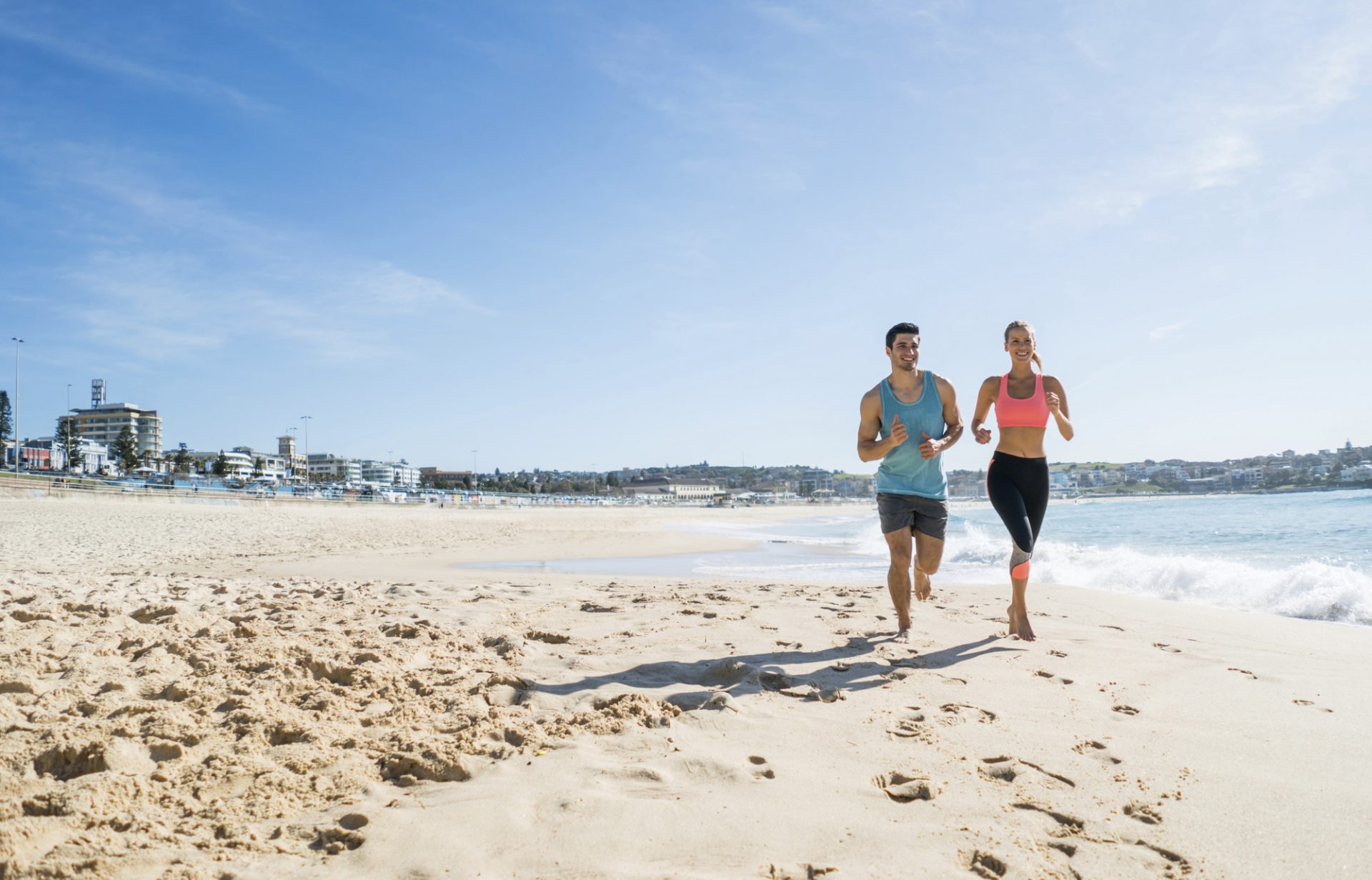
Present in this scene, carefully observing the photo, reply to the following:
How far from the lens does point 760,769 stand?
7.64ft

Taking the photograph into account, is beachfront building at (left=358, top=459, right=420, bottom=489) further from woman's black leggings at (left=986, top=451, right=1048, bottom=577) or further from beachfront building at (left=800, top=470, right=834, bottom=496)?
woman's black leggings at (left=986, top=451, right=1048, bottom=577)

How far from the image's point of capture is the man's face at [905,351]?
4.54 meters

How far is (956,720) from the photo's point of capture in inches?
110

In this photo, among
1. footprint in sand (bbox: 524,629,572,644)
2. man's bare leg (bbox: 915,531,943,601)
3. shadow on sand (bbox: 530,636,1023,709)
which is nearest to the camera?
shadow on sand (bbox: 530,636,1023,709)

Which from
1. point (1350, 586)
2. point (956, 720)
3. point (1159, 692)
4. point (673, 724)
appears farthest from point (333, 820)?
point (1350, 586)

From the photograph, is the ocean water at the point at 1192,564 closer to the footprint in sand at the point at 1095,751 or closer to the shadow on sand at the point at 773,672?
the shadow on sand at the point at 773,672

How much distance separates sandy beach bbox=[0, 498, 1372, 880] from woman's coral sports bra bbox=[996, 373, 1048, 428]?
135 centimetres

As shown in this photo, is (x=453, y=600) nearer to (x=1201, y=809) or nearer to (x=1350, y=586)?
(x=1201, y=809)

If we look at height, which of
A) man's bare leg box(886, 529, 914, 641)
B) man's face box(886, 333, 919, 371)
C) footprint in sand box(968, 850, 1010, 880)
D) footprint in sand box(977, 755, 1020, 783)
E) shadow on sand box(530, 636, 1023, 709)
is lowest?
shadow on sand box(530, 636, 1023, 709)

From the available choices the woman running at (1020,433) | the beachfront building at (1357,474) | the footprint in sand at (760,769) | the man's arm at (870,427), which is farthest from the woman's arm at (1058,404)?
the beachfront building at (1357,474)

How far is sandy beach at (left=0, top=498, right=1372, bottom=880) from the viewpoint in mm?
1787

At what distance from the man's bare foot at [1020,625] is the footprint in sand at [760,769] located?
8.63ft

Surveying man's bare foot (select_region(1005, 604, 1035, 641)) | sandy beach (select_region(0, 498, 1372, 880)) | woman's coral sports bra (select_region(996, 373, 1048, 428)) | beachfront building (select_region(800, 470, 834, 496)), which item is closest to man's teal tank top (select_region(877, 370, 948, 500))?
woman's coral sports bra (select_region(996, 373, 1048, 428))

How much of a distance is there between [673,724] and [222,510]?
30.8 m
